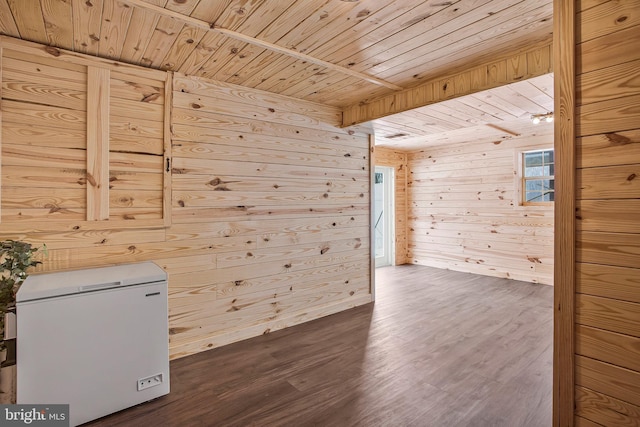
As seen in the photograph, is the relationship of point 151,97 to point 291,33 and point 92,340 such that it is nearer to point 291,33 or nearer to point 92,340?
point 291,33

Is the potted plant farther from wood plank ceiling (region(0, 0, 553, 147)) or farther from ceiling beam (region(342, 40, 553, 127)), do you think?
ceiling beam (region(342, 40, 553, 127))

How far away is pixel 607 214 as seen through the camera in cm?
118

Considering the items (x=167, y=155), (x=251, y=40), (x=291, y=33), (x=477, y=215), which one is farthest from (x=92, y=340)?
(x=477, y=215)

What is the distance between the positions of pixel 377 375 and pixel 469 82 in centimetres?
243

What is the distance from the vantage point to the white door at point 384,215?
255 inches

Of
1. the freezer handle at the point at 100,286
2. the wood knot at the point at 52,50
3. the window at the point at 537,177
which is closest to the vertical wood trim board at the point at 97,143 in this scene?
the wood knot at the point at 52,50

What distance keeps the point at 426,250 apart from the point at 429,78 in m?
4.34

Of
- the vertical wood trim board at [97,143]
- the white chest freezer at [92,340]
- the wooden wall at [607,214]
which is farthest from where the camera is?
the vertical wood trim board at [97,143]

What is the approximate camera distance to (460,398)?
1996 millimetres

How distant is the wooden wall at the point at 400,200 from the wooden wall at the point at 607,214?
17.0ft

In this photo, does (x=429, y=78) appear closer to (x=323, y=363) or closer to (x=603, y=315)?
(x=603, y=315)

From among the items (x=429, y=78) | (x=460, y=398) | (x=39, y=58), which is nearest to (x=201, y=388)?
(x=460, y=398)

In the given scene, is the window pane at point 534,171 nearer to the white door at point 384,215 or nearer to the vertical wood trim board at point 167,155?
the white door at point 384,215

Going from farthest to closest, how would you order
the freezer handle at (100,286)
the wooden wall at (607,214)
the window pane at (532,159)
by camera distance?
the window pane at (532,159) < the freezer handle at (100,286) < the wooden wall at (607,214)
